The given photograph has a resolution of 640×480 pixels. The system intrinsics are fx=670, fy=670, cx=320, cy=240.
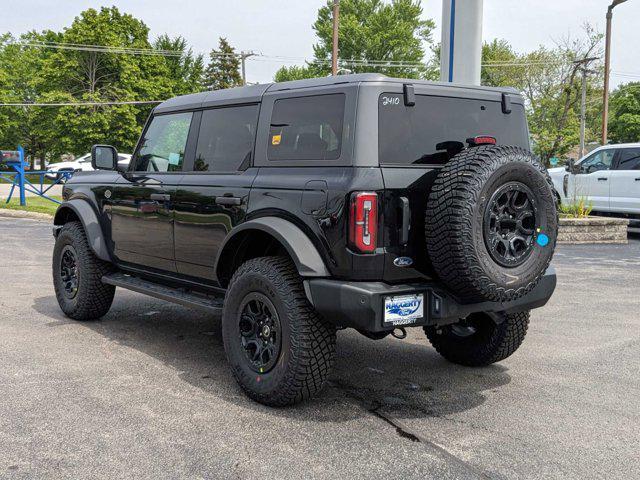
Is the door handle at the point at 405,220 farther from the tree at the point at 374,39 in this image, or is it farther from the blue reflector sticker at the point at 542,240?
the tree at the point at 374,39

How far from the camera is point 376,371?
4.76 m

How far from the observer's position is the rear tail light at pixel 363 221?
3572mm

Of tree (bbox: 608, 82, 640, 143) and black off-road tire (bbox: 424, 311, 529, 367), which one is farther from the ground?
tree (bbox: 608, 82, 640, 143)

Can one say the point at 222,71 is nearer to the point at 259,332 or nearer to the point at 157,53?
the point at 157,53

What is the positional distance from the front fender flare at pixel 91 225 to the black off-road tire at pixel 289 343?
7.20 feet

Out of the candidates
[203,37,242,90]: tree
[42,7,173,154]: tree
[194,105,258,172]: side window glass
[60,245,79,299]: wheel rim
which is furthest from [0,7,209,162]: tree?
[194,105,258,172]: side window glass

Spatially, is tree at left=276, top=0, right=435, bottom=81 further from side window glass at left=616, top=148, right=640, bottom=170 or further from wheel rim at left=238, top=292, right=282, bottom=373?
wheel rim at left=238, top=292, right=282, bottom=373

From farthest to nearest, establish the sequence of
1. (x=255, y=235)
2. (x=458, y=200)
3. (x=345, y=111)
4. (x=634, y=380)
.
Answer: (x=634, y=380)
(x=255, y=235)
(x=345, y=111)
(x=458, y=200)

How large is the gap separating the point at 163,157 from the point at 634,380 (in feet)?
12.7

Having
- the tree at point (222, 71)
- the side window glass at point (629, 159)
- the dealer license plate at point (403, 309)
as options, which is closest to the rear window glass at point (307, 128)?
the dealer license plate at point (403, 309)

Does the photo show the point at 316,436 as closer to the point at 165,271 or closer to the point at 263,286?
the point at 263,286

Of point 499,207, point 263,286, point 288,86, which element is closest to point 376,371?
point 263,286

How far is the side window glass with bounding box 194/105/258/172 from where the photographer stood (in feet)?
14.9

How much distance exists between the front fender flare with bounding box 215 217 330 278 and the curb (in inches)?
547
